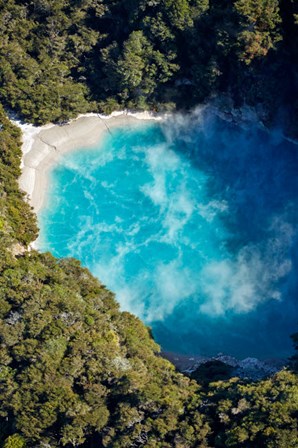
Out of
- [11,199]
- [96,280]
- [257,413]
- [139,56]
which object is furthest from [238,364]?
[139,56]

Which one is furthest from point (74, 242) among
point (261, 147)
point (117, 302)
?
point (261, 147)

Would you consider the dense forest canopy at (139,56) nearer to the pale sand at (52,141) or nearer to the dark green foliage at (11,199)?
the pale sand at (52,141)

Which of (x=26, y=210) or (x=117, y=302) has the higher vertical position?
(x=26, y=210)

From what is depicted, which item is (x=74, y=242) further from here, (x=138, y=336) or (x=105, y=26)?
(x=105, y=26)

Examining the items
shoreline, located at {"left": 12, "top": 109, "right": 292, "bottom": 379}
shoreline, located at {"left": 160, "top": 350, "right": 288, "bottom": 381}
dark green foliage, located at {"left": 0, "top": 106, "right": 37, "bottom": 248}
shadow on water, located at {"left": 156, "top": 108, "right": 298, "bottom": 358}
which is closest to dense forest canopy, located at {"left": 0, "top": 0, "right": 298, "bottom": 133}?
shoreline, located at {"left": 12, "top": 109, "right": 292, "bottom": 379}

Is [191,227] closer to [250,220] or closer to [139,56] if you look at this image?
[250,220]

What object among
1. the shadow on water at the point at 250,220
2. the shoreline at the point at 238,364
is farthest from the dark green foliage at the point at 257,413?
the shadow on water at the point at 250,220
